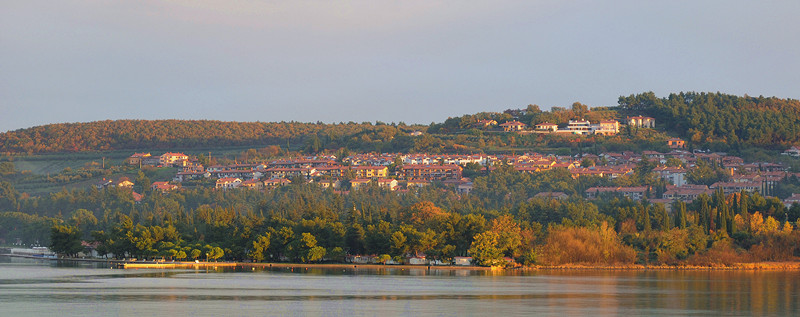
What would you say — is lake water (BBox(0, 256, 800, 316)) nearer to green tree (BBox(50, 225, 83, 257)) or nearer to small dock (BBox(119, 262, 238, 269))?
small dock (BBox(119, 262, 238, 269))

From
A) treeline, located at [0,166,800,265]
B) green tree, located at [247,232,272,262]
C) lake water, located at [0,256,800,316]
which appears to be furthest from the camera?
green tree, located at [247,232,272,262]

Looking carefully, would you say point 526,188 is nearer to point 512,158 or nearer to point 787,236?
point 512,158

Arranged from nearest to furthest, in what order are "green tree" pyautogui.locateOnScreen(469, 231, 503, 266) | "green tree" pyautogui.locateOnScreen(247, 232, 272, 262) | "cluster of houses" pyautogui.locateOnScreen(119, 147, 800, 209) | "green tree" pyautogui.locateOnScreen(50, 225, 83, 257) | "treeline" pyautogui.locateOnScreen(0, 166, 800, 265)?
"green tree" pyautogui.locateOnScreen(469, 231, 503, 266)
"treeline" pyautogui.locateOnScreen(0, 166, 800, 265)
"green tree" pyautogui.locateOnScreen(247, 232, 272, 262)
"green tree" pyautogui.locateOnScreen(50, 225, 83, 257)
"cluster of houses" pyautogui.locateOnScreen(119, 147, 800, 209)

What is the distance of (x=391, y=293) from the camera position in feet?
200

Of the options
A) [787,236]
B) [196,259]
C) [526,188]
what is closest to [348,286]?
[196,259]

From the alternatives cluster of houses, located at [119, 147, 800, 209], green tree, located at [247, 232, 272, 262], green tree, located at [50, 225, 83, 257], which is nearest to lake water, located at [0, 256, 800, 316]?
green tree, located at [247, 232, 272, 262]

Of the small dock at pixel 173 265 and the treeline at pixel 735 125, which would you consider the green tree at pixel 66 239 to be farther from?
the treeline at pixel 735 125

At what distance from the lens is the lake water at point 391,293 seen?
5134 centimetres

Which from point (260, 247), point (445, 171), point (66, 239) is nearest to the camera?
point (260, 247)

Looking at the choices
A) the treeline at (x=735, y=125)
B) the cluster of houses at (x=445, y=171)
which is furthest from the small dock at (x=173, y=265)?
the treeline at (x=735, y=125)

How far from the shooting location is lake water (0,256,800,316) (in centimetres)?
5134

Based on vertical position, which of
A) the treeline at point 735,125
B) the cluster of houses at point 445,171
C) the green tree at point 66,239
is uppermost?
the treeline at point 735,125

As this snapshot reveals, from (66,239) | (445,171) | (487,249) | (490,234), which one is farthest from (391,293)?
(445,171)

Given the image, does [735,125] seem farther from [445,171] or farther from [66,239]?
[66,239]
